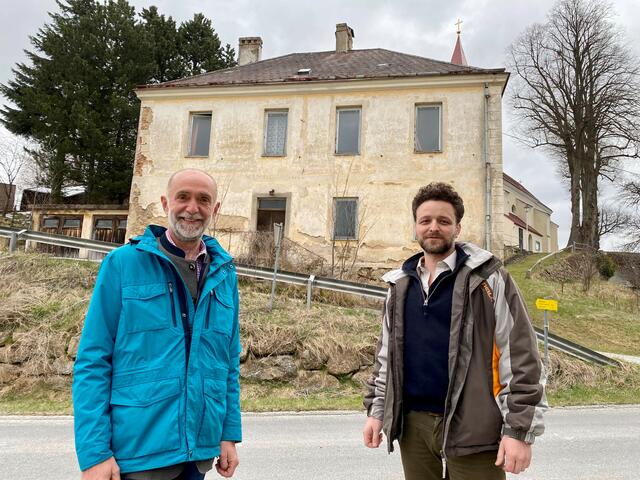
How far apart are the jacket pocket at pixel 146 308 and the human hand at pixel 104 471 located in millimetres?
556

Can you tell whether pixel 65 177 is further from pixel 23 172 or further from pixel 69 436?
pixel 69 436

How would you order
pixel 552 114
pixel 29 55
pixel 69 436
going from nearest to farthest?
1. pixel 69 436
2. pixel 29 55
3. pixel 552 114

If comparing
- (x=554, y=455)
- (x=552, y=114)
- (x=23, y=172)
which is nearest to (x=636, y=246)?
(x=552, y=114)

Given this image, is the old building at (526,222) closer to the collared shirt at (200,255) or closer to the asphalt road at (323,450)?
the asphalt road at (323,450)

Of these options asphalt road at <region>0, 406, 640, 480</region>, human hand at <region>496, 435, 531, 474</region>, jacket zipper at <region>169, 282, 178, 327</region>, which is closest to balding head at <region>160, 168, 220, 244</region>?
jacket zipper at <region>169, 282, 178, 327</region>

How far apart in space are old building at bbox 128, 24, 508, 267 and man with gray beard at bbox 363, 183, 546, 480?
1304 cm

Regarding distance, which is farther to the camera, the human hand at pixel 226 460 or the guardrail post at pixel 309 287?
the guardrail post at pixel 309 287

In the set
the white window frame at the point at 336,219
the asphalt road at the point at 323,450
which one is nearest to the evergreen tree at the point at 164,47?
the white window frame at the point at 336,219

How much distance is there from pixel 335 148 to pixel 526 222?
31.5m

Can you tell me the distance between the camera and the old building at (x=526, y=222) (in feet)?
127

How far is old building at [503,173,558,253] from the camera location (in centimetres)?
3857

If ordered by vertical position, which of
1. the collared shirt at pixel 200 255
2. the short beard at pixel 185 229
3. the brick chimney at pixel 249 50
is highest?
the brick chimney at pixel 249 50

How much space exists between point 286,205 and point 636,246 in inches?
926

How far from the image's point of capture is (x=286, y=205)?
17.4 m
